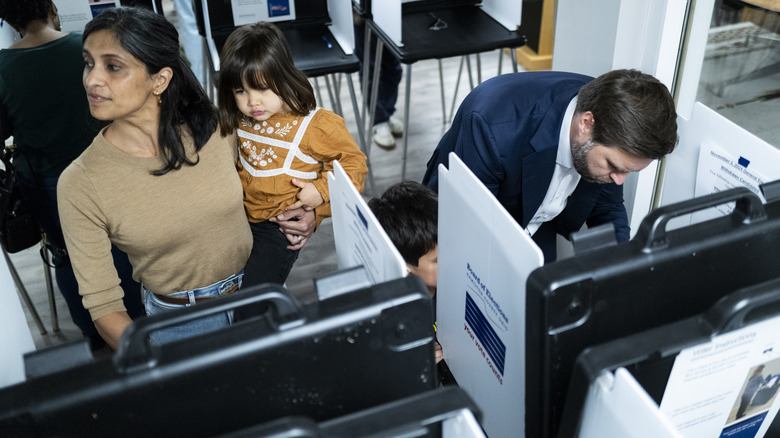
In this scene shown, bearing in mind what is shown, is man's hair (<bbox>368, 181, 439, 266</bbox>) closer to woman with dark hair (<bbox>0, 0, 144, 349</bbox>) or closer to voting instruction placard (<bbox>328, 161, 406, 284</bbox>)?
voting instruction placard (<bbox>328, 161, 406, 284</bbox>)

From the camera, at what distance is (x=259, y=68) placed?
1.52m

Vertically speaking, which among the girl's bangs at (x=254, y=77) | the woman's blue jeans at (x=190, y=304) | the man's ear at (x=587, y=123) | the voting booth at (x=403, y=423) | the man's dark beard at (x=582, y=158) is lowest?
the woman's blue jeans at (x=190, y=304)

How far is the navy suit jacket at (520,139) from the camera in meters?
1.48

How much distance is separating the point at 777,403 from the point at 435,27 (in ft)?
6.88

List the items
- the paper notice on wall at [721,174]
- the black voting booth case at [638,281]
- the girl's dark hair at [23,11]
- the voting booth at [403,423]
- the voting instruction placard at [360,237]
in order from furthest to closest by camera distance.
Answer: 1. the girl's dark hair at [23,11]
2. the paper notice on wall at [721,174]
3. the voting instruction placard at [360,237]
4. the black voting booth case at [638,281]
5. the voting booth at [403,423]

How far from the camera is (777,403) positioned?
713 mm

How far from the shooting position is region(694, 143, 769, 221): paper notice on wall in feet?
3.02

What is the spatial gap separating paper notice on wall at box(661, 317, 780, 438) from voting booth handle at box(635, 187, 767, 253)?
9 cm

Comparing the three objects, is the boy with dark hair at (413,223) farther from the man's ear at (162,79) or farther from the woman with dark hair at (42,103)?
the woman with dark hair at (42,103)

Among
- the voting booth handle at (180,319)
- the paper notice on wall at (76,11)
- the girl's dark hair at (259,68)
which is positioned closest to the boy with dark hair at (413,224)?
the girl's dark hair at (259,68)

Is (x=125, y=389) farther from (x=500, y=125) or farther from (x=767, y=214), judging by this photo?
(x=500, y=125)

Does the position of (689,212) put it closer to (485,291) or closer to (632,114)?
(485,291)

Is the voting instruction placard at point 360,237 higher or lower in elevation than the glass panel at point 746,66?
higher

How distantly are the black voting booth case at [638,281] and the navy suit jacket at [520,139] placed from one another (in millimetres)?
815
